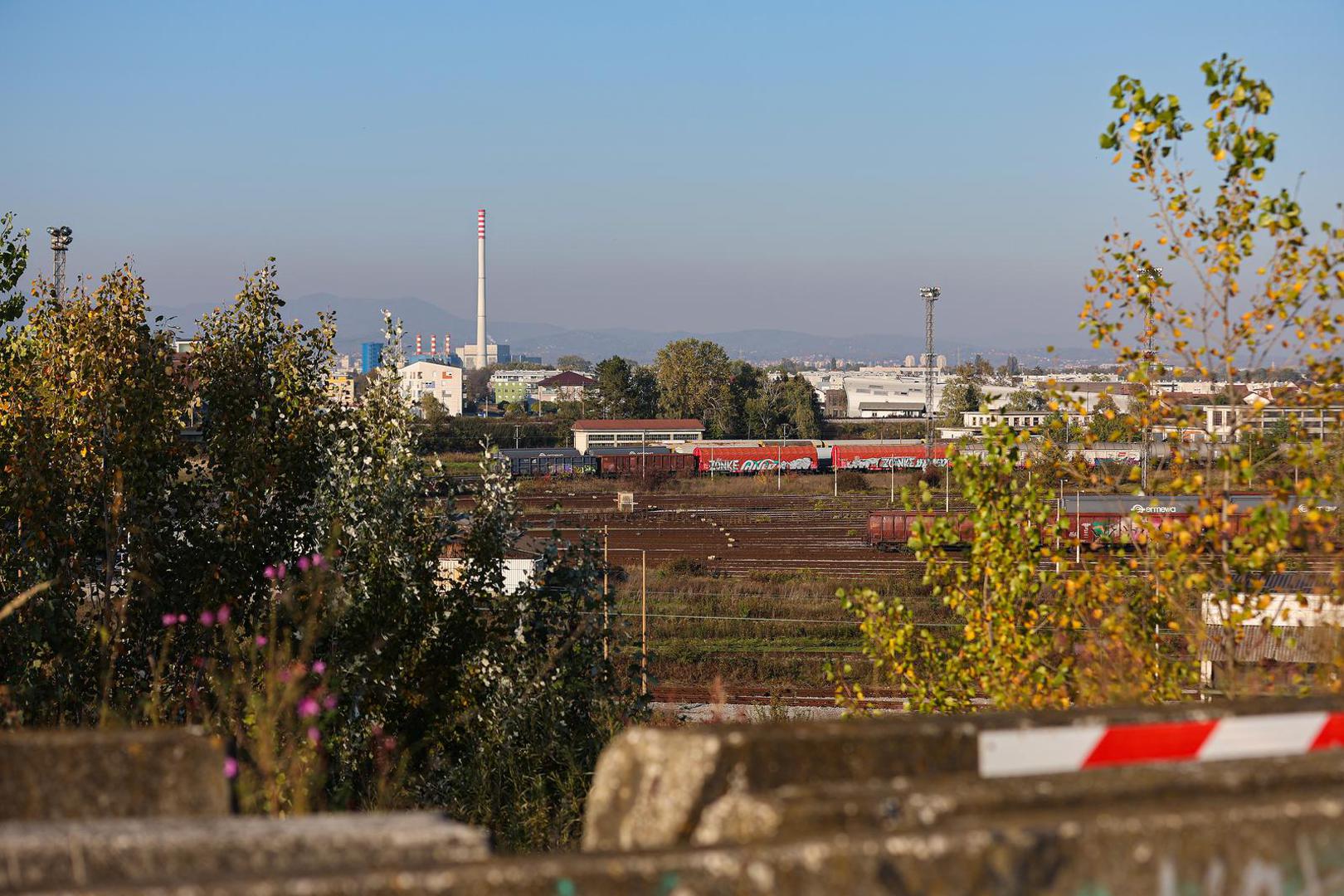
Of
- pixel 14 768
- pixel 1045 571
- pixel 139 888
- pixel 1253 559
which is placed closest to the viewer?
pixel 139 888

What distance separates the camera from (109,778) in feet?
6.42

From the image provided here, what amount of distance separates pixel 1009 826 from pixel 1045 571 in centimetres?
417

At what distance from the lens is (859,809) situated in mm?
1576

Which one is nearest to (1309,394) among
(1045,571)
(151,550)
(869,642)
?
(1045,571)

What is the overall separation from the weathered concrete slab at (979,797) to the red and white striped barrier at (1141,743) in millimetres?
227

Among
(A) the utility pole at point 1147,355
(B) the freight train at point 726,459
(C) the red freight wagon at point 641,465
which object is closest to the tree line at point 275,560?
(A) the utility pole at point 1147,355

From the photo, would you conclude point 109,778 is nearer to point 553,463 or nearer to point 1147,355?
point 1147,355

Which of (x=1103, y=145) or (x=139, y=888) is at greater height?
(x=1103, y=145)

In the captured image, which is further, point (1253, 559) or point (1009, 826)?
point (1253, 559)

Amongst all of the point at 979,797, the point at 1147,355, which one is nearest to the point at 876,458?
the point at 1147,355

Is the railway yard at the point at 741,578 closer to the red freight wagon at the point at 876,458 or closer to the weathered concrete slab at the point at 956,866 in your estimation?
the weathered concrete slab at the point at 956,866

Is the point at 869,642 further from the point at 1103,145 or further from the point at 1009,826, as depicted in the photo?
the point at 1009,826

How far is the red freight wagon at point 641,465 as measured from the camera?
53344mm

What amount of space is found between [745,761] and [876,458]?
54.5 meters
